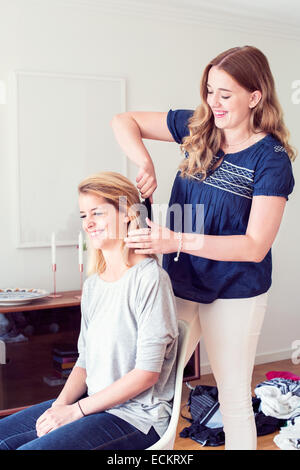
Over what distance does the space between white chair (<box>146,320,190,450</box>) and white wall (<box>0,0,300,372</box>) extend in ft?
6.03

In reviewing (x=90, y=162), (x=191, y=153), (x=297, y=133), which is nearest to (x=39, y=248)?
(x=90, y=162)

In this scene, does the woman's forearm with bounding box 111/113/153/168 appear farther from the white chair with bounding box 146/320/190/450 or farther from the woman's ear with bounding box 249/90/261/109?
the white chair with bounding box 146/320/190/450

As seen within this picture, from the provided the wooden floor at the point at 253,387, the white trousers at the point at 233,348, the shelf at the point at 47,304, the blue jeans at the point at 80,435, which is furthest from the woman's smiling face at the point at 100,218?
the wooden floor at the point at 253,387

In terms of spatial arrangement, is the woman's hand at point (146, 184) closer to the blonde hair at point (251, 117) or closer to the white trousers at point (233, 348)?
the blonde hair at point (251, 117)

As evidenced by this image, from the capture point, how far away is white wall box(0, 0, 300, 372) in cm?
312

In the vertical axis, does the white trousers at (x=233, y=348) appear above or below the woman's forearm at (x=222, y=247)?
below

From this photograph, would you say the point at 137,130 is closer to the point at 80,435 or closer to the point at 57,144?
the point at 80,435

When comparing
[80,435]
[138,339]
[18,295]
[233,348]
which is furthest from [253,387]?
[80,435]

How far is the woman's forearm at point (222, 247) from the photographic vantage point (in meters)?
1.46

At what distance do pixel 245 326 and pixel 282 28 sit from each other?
308 cm

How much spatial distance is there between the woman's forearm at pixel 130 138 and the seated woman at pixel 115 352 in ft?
0.66

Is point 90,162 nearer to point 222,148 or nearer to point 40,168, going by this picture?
point 40,168

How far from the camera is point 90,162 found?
132 inches

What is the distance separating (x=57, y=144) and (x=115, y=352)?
2015mm
